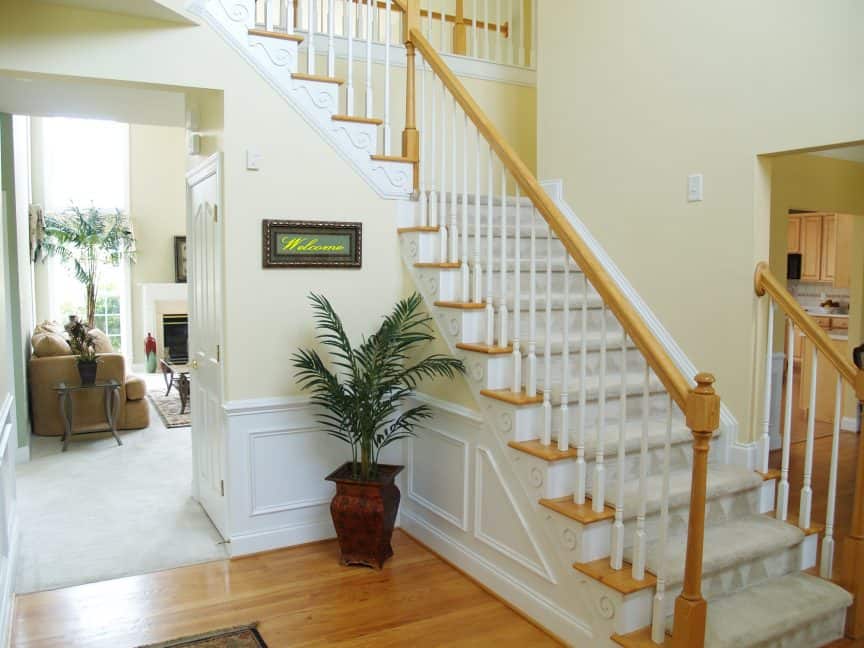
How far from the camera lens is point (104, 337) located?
7398mm

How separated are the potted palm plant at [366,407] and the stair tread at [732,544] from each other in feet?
4.20

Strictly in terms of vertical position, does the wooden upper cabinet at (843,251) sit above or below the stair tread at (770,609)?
above

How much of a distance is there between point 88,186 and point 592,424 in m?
9.04

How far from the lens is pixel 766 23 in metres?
3.29

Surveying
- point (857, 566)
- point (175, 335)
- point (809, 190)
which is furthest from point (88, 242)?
point (857, 566)

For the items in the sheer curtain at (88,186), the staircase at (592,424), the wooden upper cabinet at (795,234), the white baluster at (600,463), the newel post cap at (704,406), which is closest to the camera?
the newel post cap at (704,406)

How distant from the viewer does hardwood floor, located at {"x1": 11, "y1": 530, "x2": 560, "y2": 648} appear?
2988 millimetres

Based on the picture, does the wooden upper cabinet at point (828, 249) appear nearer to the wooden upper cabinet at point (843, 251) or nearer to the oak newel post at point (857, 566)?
the wooden upper cabinet at point (843, 251)

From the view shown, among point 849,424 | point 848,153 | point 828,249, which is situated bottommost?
point 849,424

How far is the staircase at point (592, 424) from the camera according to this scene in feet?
8.63

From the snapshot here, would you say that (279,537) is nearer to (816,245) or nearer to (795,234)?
(816,245)

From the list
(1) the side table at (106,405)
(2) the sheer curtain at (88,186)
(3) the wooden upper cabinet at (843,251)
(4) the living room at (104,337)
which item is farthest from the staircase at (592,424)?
(2) the sheer curtain at (88,186)

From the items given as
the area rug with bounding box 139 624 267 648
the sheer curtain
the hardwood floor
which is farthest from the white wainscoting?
the sheer curtain

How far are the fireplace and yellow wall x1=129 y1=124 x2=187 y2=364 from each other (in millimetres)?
148
